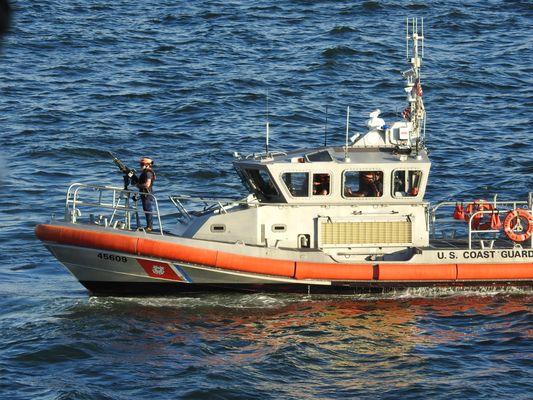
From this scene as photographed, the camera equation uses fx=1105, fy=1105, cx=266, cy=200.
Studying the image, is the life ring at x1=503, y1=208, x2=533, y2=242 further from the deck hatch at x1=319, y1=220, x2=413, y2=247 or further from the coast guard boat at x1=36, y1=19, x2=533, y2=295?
the deck hatch at x1=319, y1=220, x2=413, y2=247

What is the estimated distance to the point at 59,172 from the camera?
2912 cm

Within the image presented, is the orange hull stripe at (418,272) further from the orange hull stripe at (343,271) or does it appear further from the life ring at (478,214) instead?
the life ring at (478,214)

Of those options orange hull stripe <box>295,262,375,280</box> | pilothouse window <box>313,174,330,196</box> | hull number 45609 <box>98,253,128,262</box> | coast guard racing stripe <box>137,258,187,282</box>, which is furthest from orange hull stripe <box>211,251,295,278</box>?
hull number 45609 <box>98,253,128,262</box>

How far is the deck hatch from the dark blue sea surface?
0.98 meters

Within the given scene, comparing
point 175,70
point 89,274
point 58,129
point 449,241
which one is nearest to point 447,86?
point 175,70

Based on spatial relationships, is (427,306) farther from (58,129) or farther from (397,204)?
(58,129)

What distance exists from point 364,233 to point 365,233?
2 cm

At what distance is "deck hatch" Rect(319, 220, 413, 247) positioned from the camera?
63.8 feet

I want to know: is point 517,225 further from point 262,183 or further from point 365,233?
point 262,183

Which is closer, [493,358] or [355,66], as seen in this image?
[493,358]

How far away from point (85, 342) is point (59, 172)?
12560mm

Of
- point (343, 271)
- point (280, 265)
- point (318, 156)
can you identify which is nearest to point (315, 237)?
point (343, 271)

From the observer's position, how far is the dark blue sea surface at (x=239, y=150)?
52.5 ft


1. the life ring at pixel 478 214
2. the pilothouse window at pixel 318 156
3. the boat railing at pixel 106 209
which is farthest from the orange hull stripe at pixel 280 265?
the pilothouse window at pixel 318 156
